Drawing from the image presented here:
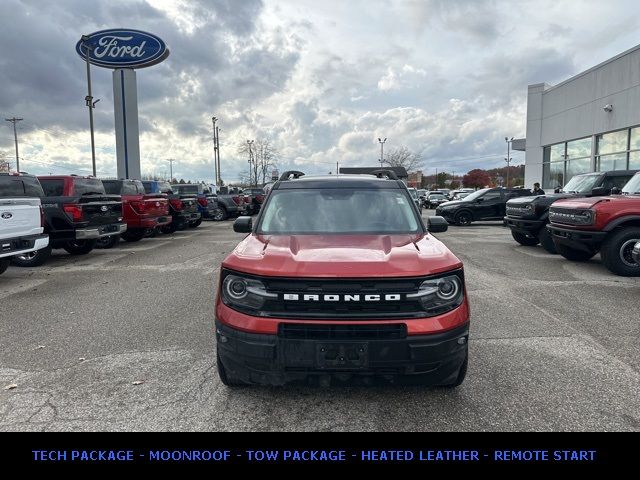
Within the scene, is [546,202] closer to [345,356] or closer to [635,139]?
[345,356]

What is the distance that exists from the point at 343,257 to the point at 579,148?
26.0 meters

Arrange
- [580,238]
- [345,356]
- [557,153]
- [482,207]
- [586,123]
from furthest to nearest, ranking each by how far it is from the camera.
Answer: [557,153] → [586,123] → [482,207] → [580,238] → [345,356]

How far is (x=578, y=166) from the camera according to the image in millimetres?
24094

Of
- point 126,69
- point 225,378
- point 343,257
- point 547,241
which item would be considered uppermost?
point 126,69

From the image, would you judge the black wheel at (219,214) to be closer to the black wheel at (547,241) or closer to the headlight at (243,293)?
the black wheel at (547,241)

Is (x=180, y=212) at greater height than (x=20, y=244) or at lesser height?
greater

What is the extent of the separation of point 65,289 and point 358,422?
251 inches

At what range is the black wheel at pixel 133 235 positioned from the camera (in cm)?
1364

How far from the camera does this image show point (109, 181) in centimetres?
1299

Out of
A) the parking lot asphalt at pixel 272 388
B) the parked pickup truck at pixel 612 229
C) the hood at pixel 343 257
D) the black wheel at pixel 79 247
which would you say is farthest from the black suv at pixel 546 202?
the black wheel at pixel 79 247

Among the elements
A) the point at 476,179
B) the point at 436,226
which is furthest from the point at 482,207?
the point at 476,179

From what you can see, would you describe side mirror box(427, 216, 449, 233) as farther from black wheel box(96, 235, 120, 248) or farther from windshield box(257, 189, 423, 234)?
black wheel box(96, 235, 120, 248)
